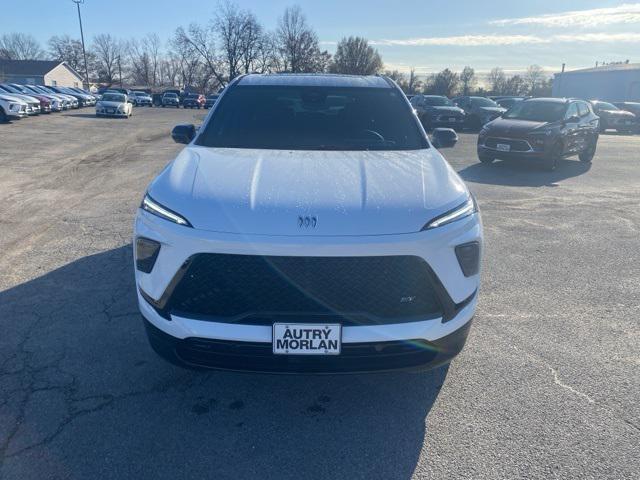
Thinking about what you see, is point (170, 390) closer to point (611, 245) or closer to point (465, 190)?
point (465, 190)

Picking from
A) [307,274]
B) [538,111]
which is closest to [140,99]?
[538,111]

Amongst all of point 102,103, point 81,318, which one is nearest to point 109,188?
point 81,318

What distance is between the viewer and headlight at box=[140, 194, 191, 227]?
2572 mm

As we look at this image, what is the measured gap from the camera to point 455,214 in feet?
8.93

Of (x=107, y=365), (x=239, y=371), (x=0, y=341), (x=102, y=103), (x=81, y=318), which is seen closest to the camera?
(x=239, y=371)

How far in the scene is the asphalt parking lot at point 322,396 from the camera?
2486 millimetres

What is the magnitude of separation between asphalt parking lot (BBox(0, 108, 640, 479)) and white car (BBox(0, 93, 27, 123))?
20.2 m

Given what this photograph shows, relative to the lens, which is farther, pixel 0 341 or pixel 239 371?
pixel 0 341

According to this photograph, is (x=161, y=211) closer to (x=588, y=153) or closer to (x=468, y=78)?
(x=588, y=153)

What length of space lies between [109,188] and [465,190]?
7396 mm

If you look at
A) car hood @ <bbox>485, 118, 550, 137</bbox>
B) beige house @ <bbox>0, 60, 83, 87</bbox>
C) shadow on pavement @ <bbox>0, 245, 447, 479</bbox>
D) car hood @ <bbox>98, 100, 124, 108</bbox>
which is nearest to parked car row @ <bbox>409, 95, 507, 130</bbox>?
car hood @ <bbox>485, 118, 550, 137</bbox>

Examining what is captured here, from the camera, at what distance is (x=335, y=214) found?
255cm

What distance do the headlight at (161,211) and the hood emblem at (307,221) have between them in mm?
575

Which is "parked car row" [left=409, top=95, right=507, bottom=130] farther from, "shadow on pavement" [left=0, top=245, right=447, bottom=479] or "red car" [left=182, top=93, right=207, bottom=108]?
"red car" [left=182, top=93, right=207, bottom=108]
